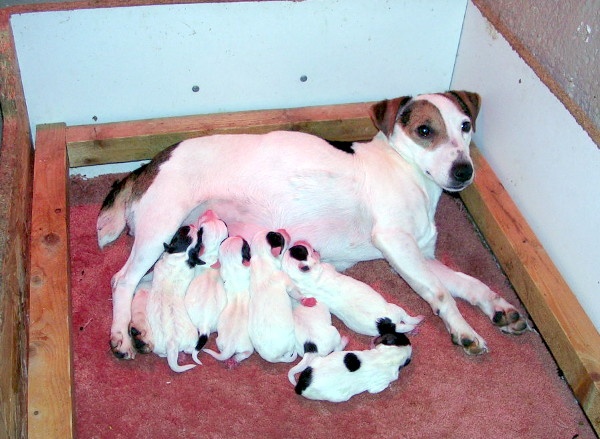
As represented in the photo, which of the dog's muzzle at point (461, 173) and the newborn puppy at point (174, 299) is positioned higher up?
the dog's muzzle at point (461, 173)

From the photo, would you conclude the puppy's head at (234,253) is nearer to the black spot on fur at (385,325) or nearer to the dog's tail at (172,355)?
the dog's tail at (172,355)

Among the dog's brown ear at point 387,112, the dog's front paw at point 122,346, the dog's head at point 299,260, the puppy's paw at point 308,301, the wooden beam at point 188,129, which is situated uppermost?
the dog's brown ear at point 387,112

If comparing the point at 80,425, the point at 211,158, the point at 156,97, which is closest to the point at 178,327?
the point at 80,425

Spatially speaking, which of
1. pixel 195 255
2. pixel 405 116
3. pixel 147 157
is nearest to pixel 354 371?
pixel 195 255

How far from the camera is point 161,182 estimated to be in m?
3.70

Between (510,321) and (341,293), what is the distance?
3.00 ft

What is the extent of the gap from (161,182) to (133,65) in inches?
33.7

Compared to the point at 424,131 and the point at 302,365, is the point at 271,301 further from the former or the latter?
the point at 424,131

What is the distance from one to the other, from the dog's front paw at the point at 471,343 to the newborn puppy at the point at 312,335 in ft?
1.99

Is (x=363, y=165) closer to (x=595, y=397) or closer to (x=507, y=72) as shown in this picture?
(x=507, y=72)

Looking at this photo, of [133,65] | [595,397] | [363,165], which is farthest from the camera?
[133,65]

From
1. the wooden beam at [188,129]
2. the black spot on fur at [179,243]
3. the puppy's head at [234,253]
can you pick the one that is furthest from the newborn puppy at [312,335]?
the wooden beam at [188,129]

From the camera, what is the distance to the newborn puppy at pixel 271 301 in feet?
10.6

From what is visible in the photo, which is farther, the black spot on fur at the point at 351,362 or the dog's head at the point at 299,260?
the dog's head at the point at 299,260
